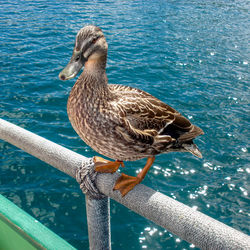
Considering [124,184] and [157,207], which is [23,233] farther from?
[157,207]

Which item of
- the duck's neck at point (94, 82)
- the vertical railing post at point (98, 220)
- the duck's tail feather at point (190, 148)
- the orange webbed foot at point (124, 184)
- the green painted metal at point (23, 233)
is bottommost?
the green painted metal at point (23, 233)

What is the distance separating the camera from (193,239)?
57.4 inches

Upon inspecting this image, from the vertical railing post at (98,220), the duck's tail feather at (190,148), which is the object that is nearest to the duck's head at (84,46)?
the vertical railing post at (98,220)

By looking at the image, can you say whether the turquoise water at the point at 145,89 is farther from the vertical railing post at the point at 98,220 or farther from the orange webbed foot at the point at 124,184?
the orange webbed foot at the point at 124,184

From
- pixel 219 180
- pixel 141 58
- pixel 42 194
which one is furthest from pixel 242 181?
pixel 141 58

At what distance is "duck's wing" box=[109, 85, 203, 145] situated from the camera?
82.2 inches

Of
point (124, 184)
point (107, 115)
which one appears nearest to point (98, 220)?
point (124, 184)

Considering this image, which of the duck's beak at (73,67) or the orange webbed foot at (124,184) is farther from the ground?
the duck's beak at (73,67)

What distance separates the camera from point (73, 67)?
1.85 m

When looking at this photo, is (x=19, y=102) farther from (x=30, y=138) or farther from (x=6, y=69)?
(x=30, y=138)

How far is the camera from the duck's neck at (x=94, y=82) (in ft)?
6.82

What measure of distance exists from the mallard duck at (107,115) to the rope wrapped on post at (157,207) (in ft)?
0.31

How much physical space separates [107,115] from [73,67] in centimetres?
38

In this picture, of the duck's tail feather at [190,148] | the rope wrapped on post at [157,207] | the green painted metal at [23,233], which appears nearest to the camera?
the rope wrapped on post at [157,207]
